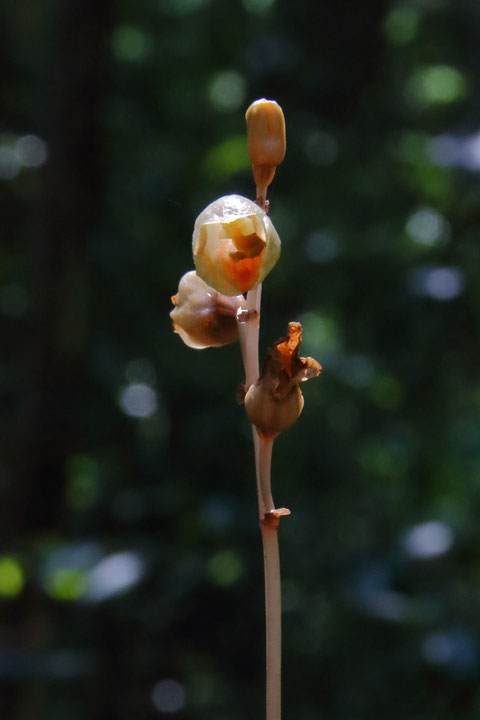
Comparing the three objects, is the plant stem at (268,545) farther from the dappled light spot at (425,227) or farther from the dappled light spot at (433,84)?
the dappled light spot at (433,84)

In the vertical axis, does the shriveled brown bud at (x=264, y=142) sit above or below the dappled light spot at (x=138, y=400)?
below

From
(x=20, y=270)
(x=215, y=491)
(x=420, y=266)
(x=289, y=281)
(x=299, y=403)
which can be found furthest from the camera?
(x=20, y=270)

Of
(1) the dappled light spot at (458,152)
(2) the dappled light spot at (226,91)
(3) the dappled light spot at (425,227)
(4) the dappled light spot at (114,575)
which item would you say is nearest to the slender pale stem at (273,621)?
(4) the dappled light spot at (114,575)

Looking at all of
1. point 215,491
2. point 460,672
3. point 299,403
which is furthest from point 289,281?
point 299,403

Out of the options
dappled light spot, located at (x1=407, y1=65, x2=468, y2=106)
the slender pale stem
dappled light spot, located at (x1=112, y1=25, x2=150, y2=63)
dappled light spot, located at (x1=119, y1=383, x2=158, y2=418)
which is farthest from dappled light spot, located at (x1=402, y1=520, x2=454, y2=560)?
dappled light spot, located at (x1=112, y1=25, x2=150, y2=63)

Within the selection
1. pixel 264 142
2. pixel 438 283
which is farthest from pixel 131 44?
pixel 264 142

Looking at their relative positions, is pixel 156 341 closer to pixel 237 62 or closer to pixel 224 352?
pixel 224 352

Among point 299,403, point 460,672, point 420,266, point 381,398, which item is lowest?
point 460,672
